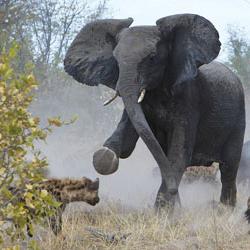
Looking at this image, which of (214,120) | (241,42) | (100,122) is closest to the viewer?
(214,120)

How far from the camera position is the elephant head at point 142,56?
666 cm

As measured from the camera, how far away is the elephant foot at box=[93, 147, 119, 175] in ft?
22.0

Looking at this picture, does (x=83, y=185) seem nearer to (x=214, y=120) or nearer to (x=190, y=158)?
(x=190, y=158)

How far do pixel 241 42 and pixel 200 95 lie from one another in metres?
25.7

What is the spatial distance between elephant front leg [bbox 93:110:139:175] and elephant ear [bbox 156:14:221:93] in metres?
0.65

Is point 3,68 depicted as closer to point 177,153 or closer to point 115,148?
point 115,148

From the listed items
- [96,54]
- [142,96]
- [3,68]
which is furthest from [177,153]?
[3,68]

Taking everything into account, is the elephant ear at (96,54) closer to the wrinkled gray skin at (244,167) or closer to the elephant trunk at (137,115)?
the elephant trunk at (137,115)

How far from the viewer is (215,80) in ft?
25.9

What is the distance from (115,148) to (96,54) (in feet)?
3.67

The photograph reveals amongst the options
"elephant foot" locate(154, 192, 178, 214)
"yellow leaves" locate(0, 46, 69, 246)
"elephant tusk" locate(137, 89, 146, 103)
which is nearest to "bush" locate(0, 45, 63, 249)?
"yellow leaves" locate(0, 46, 69, 246)

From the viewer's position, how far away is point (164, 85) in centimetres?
724

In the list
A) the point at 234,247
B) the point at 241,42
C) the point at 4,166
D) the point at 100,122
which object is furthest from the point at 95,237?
the point at 241,42

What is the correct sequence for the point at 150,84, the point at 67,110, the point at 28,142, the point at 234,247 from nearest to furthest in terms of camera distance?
the point at 28,142, the point at 234,247, the point at 150,84, the point at 67,110
